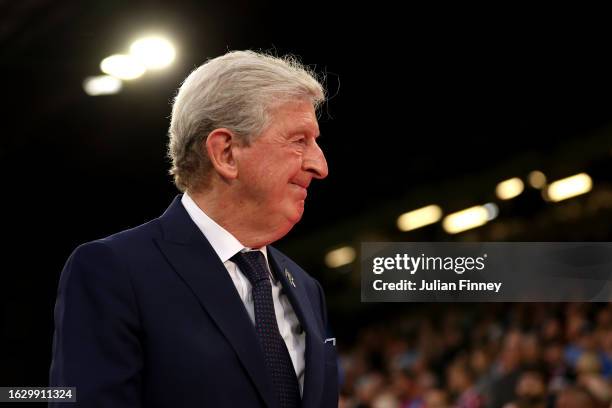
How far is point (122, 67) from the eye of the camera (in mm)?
4074

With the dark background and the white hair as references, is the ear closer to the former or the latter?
the white hair

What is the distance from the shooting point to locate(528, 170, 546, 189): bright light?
6680 millimetres

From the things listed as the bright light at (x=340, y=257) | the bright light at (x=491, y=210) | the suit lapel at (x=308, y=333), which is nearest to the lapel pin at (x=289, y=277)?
the suit lapel at (x=308, y=333)

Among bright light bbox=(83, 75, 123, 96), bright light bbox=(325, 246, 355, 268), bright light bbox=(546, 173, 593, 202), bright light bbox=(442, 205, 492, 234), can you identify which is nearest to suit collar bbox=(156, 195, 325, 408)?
bright light bbox=(83, 75, 123, 96)

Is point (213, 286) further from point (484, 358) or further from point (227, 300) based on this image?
point (484, 358)

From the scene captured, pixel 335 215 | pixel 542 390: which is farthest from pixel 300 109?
pixel 335 215

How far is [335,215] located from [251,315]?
602 cm

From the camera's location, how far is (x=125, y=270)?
110 centimetres

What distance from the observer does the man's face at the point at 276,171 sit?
3.98 ft

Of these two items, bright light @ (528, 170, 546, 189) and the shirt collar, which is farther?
bright light @ (528, 170, 546, 189)

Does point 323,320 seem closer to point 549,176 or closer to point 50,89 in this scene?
point 50,89

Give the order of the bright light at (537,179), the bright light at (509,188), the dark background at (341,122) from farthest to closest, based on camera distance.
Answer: the bright light at (509,188) → the bright light at (537,179) → the dark background at (341,122)

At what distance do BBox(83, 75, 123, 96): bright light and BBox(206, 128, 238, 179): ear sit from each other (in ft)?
9.84

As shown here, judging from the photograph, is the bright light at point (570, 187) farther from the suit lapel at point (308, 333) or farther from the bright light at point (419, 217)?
the suit lapel at point (308, 333)
